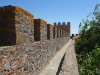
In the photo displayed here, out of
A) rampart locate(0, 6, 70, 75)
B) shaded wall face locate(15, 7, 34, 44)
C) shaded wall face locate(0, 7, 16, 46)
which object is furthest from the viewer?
shaded wall face locate(15, 7, 34, 44)

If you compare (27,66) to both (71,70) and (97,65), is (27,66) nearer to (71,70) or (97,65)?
(71,70)

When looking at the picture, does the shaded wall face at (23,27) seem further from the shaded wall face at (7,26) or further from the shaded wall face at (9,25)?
the shaded wall face at (7,26)

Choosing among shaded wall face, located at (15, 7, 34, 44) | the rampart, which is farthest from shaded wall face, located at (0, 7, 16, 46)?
shaded wall face, located at (15, 7, 34, 44)

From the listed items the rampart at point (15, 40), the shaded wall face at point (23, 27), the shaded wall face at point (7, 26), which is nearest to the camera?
the rampart at point (15, 40)

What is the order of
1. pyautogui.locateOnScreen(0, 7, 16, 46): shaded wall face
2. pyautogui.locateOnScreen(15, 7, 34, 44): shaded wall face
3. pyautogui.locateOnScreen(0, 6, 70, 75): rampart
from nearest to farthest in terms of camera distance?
pyautogui.locateOnScreen(0, 6, 70, 75): rampart
pyautogui.locateOnScreen(0, 7, 16, 46): shaded wall face
pyautogui.locateOnScreen(15, 7, 34, 44): shaded wall face

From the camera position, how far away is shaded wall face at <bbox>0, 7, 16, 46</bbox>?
4848mm

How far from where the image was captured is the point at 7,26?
191 inches

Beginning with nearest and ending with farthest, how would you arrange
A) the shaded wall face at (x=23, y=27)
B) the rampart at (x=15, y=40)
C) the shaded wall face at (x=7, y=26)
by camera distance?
the rampart at (x=15, y=40)
the shaded wall face at (x=7, y=26)
the shaded wall face at (x=23, y=27)

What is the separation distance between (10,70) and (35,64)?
2.69 metres

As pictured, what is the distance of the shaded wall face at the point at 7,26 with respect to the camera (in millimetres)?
4848

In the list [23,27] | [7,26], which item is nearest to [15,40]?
[7,26]

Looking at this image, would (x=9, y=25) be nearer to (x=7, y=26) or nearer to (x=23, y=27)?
(x=7, y=26)

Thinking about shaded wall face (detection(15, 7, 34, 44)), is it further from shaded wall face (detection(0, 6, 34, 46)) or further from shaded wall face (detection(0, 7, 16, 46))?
shaded wall face (detection(0, 7, 16, 46))

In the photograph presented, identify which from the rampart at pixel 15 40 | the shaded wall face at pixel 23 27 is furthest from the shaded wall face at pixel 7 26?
the shaded wall face at pixel 23 27
